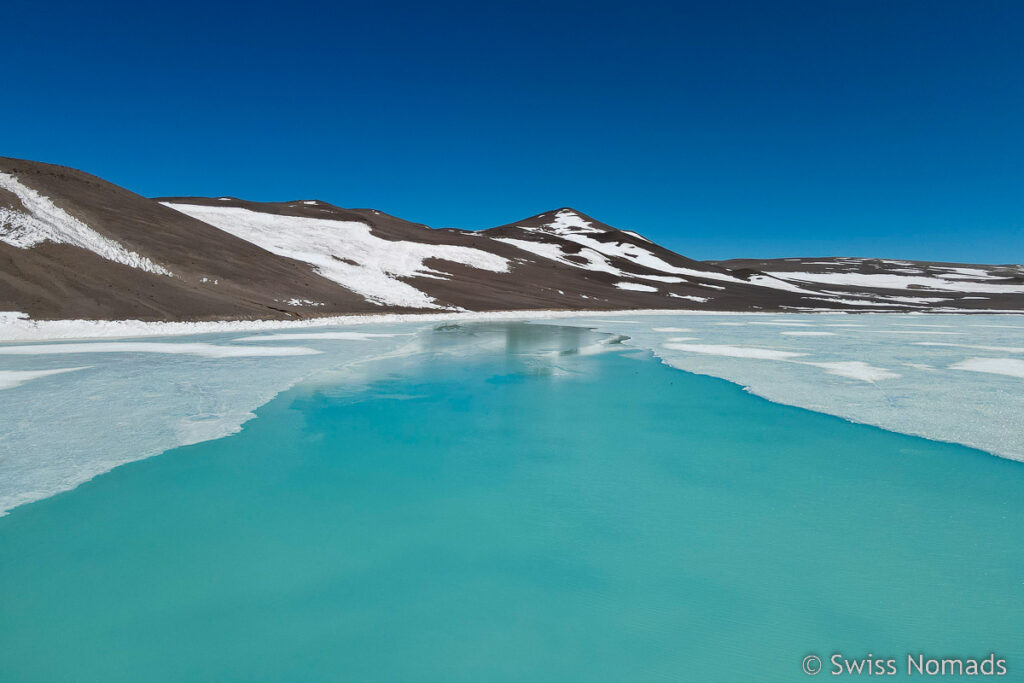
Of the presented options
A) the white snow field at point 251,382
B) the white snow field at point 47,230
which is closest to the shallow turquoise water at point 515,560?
the white snow field at point 251,382

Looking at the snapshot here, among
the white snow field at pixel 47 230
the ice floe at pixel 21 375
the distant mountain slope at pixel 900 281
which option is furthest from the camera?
the distant mountain slope at pixel 900 281

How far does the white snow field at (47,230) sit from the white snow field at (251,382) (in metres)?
10.0

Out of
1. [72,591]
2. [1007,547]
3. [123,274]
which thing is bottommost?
[72,591]

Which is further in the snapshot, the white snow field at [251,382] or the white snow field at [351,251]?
the white snow field at [351,251]

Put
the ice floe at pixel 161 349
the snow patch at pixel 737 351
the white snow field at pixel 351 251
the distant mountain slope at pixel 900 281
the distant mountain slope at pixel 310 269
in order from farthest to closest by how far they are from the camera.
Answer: the distant mountain slope at pixel 900 281 < the white snow field at pixel 351 251 < the distant mountain slope at pixel 310 269 < the snow patch at pixel 737 351 < the ice floe at pixel 161 349

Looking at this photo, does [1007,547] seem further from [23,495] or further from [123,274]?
[123,274]

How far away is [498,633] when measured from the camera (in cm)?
391

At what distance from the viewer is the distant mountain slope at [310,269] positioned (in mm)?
30625

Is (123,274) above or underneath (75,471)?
above

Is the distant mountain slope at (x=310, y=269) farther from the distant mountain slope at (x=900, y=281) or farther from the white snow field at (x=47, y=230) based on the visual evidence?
the distant mountain slope at (x=900, y=281)

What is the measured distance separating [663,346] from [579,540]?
1933 centimetres

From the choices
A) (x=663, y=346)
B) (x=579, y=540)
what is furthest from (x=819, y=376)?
(x=579, y=540)

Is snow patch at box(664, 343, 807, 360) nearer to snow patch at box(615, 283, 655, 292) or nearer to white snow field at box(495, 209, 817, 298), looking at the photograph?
snow patch at box(615, 283, 655, 292)

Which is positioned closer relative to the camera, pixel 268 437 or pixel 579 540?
pixel 579 540
